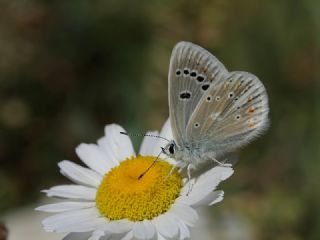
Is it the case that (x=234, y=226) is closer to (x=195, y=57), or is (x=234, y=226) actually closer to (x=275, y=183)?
(x=275, y=183)

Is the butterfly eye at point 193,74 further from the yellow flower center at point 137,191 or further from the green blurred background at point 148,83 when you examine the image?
the green blurred background at point 148,83

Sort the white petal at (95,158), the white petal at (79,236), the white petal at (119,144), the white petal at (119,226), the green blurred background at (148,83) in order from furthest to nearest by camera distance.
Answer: the green blurred background at (148,83), the white petal at (119,144), the white petal at (95,158), the white petal at (79,236), the white petal at (119,226)

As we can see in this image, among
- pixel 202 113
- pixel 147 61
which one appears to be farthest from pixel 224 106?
pixel 147 61

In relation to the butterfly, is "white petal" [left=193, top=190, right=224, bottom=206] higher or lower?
lower

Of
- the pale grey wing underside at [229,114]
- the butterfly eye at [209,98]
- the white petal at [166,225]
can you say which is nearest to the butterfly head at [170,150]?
the pale grey wing underside at [229,114]

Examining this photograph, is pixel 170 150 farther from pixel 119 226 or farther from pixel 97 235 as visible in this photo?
pixel 97 235

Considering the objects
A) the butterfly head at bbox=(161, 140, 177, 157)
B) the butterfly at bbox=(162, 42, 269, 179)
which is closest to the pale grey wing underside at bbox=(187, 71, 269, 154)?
the butterfly at bbox=(162, 42, 269, 179)

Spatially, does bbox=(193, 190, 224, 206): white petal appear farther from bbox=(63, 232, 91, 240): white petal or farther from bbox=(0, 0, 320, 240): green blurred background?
bbox=(0, 0, 320, 240): green blurred background
